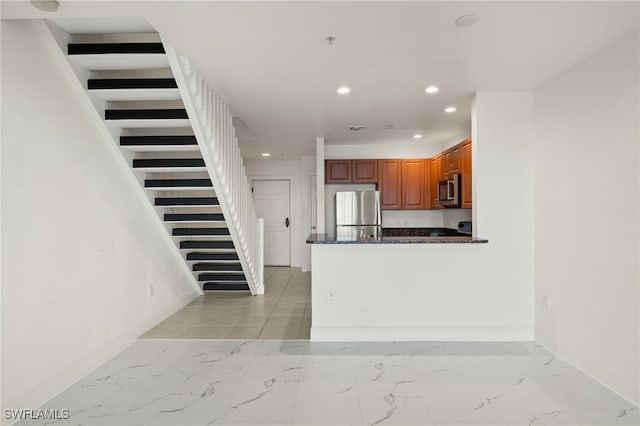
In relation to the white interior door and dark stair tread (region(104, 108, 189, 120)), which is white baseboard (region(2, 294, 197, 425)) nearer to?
dark stair tread (region(104, 108, 189, 120))

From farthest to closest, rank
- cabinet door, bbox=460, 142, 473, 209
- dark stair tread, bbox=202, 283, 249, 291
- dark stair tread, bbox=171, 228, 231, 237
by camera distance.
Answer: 1. dark stair tread, bbox=202, 283, 249, 291
2. dark stair tread, bbox=171, 228, 231, 237
3. cabinet door, bbox=460, 142, 473, 209

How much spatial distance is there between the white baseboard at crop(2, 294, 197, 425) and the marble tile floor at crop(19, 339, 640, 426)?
0.06 metres

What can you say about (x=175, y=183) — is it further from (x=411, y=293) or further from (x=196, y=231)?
(x=411, y=293)

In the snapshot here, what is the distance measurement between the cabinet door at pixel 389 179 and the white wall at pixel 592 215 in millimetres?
2840

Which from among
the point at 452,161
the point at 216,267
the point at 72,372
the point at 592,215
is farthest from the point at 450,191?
the point at 72,372

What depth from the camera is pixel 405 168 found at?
613 centimetres

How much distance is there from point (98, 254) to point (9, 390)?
3.66 feet

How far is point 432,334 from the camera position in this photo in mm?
3455

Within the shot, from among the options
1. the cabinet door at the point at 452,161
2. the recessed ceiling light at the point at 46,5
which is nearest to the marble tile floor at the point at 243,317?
the cabinet door at the point at 452,161

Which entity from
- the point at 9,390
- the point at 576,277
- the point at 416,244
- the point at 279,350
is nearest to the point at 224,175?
the point at 279,350

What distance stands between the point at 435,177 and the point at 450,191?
0.99 meters

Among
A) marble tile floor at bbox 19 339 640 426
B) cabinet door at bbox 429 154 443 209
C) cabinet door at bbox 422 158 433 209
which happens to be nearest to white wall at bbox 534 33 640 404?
marble tile floor at bbox 19 339 640 426

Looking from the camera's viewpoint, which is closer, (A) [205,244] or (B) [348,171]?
(A) [205,244]

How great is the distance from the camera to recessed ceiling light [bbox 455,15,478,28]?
6.96ft
